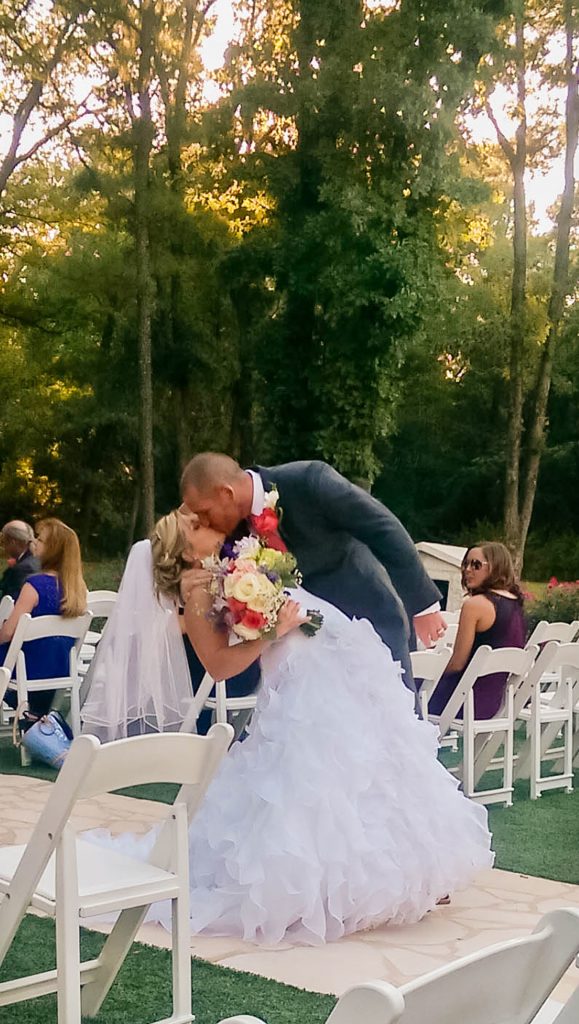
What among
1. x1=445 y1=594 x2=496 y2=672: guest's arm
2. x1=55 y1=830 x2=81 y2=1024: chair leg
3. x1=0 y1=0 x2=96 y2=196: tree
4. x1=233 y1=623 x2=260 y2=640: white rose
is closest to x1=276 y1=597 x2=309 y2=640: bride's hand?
x1=233 y1=623 x2=260 y2=640: white rose

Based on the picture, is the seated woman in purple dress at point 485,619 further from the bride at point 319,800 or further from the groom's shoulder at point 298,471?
the groom's shoulder at point 298,471

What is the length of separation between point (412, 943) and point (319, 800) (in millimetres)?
595

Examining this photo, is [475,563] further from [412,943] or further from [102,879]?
[102,879]

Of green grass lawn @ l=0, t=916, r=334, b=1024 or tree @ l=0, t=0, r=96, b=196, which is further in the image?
tree @ l=0, t=0, r=96, b=196

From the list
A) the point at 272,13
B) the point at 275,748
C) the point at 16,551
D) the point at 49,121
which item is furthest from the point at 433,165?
the point at 275,748

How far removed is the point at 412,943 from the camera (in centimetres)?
418

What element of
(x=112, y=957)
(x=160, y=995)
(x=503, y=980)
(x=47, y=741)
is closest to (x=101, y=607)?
(x=47, y=741)

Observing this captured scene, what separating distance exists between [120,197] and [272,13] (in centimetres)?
417

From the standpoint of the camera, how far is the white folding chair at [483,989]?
128 centimetres

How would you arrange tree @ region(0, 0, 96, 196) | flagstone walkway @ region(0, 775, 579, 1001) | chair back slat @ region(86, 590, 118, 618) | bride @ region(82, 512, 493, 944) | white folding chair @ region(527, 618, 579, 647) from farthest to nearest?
1. tree @ region(0, 0, 96, 196)
2. white folding chair @ region(527, 618, 579, 647)
3. chair back slat @ region(86, 590, 118, 618)
4. bride @ region(82, 512, 493, 944)
5. flagstone walkway @ region(0, 775, 579, 1001)

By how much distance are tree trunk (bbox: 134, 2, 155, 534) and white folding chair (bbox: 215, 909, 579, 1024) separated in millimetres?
18145

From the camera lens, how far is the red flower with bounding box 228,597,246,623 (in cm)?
407

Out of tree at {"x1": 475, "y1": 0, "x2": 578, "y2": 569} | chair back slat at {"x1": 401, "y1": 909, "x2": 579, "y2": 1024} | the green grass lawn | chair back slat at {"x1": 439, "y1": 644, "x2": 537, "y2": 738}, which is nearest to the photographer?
chair back slat at {"x1": 401, "y1": 909, "x2": 579, "y2": 1024}

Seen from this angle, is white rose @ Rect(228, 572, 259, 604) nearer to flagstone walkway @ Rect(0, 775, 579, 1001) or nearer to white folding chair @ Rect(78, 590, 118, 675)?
flagstone walkway @ Rect(0, 775, 579, 1001)
